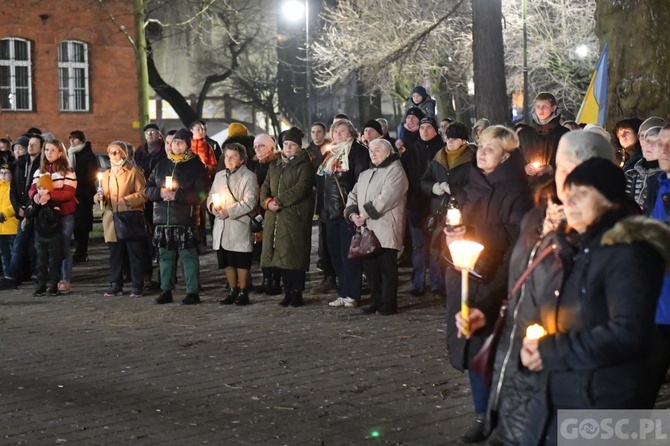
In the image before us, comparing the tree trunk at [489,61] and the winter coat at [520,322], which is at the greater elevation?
the tree trunk at [489,61]

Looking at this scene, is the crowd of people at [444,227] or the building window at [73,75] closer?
the crowd of people at [444,227]

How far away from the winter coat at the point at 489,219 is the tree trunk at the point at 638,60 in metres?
6.73

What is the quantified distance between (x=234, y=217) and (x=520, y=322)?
8.14m

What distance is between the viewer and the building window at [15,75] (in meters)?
38.6

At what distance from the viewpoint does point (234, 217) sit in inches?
505

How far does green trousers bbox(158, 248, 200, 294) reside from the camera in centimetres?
1304

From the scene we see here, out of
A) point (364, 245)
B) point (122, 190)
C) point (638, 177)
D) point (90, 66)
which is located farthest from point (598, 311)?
point (90, 66)

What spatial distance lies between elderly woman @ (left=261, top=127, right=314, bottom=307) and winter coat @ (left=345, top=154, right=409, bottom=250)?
81cm

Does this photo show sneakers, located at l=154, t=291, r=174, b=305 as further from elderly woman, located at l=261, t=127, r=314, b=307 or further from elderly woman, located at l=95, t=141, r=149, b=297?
elderly woman, located at l=261, t=127, r=314, b=307

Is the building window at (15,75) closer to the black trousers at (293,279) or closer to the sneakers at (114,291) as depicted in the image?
the sneakers at (114,291)

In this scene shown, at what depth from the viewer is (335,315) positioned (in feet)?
39.6

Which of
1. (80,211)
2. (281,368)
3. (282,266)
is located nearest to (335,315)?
(282,266)

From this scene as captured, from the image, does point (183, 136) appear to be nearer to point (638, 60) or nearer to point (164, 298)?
point (164, 298)

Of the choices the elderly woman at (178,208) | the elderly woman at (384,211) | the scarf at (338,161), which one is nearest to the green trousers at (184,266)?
the elderly woman at (178,208)
